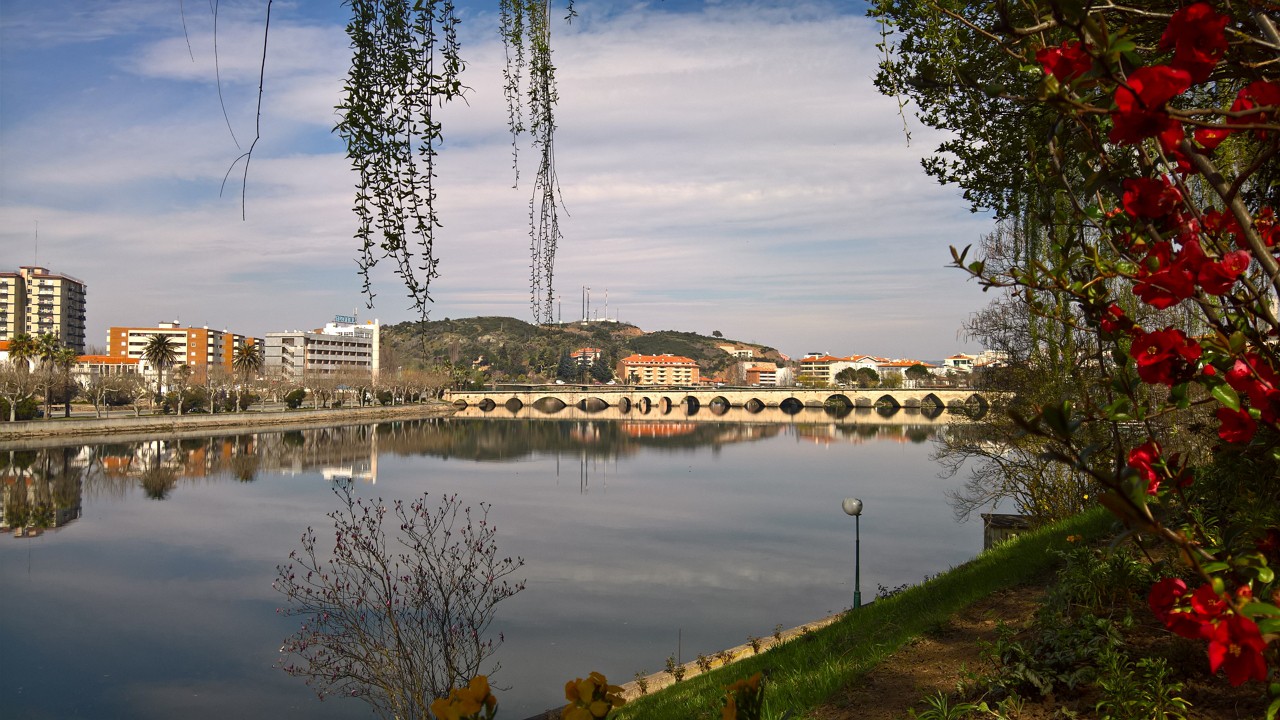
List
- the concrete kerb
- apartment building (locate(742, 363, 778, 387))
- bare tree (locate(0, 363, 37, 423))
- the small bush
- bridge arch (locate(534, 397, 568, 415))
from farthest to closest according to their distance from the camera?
apartment building (locate(742, 363, 778, 387)) → bridge arch (locate(534, 397, 568, 415)) → the small bush → bare tree (locate(0, 363, 37, 423)) → the concrete kerb

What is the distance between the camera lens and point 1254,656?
122 cm

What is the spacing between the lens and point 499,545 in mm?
20875

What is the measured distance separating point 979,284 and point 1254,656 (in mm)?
1308

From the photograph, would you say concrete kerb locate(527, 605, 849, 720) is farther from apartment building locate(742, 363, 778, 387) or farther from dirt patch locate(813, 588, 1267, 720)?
apartment building locate(742, 363, 778, 387)

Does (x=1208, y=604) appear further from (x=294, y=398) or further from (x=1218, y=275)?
(x=294, y=398)

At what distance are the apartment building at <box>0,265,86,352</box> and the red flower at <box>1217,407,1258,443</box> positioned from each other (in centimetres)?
11664

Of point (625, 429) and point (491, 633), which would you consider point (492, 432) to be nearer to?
point (625, 429)

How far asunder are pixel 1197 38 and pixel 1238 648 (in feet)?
3.06

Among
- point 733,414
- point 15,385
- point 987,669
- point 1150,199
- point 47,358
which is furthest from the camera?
point 733,414

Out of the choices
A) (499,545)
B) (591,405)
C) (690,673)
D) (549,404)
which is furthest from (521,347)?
(690,673)

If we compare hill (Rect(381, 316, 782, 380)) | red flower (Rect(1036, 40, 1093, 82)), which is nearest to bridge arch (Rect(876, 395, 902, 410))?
hill (Rect(381, 316, 782, 380))

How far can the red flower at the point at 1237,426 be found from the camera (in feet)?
5.07

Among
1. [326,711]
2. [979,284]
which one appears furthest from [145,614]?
[979,284]

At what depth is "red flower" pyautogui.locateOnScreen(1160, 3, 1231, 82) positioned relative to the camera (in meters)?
1.25
